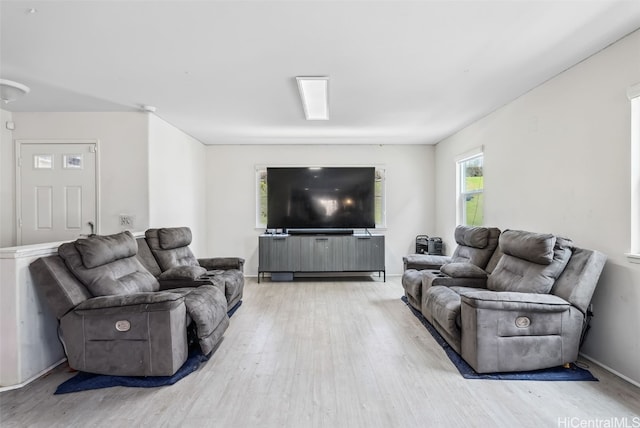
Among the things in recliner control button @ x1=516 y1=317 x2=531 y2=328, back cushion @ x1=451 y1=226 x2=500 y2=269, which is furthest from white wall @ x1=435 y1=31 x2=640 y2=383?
recliner control button @ x1=516 y1=317 x2=531 y2=328

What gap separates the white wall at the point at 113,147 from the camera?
4.10 m

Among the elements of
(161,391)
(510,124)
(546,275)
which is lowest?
(161,391)

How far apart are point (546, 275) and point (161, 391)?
9.97ft

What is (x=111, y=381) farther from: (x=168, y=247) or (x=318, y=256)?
(x=318, y=256)

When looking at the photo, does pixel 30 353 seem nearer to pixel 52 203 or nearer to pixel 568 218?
pixel 52 203

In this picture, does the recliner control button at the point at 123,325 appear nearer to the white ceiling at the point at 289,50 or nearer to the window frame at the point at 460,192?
the white ceiling at the point at 289,50

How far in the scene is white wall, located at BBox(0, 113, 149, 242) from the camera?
410 centimetres

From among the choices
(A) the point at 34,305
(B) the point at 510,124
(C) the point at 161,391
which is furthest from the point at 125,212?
(B) the point at 510,124

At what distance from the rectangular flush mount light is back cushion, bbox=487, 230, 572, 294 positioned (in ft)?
7.59

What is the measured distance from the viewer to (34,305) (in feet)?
8.02

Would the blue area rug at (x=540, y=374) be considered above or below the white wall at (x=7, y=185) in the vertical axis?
below

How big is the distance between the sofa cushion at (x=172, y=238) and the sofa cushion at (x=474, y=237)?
3.52m

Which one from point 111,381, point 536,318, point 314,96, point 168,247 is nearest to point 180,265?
point 168,247

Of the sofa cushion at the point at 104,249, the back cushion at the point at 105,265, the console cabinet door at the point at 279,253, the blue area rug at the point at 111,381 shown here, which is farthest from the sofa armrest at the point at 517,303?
the console cabinet door at the point at 279,253
